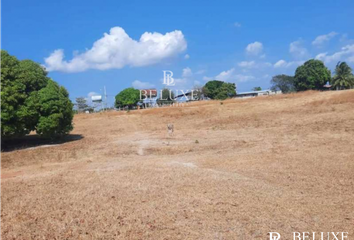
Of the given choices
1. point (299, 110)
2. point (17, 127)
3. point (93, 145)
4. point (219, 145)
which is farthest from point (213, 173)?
point (299, 110)

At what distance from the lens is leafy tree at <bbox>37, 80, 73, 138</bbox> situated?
18.2m

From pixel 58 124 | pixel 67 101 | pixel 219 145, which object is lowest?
pixel 219 145

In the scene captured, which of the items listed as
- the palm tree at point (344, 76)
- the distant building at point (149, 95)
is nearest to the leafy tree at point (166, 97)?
the distant building at point (149, 95)

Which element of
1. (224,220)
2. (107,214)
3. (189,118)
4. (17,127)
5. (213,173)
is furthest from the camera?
(189,118)

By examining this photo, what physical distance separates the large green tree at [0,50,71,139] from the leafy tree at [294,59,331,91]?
51852 mm

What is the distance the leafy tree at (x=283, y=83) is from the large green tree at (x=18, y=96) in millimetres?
62139

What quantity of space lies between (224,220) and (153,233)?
1.14 meters

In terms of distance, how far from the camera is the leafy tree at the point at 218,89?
2677 inches

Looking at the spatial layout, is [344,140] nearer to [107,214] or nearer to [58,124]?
[107,214]

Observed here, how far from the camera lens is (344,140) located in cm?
1310

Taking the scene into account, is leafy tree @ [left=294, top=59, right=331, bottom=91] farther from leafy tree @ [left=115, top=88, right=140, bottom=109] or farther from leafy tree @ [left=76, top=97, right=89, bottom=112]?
leafy tree @ [left=76, top=97, right=89, bottom=112]

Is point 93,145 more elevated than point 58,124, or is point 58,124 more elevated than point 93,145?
point 58,124

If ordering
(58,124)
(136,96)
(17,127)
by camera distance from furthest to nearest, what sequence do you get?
(136,96) < (58,124) < (17,127)

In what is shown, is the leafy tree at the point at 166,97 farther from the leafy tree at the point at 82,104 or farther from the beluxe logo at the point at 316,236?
the beluxe logo at the point at 316,236
